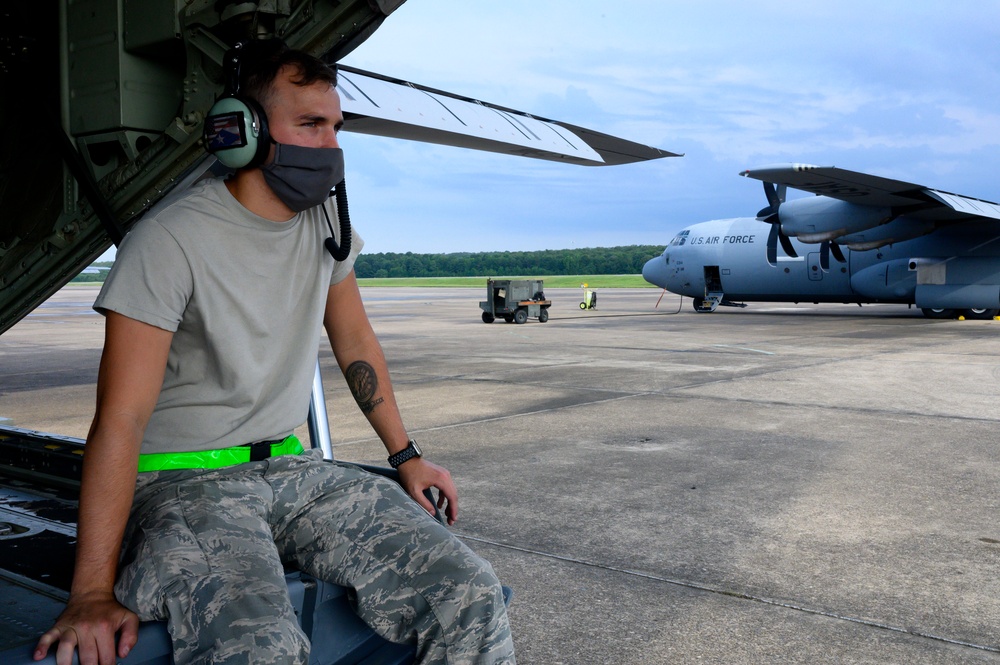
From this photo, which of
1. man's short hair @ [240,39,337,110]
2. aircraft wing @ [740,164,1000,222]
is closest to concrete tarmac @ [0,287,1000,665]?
man's short hair @ [240,39,337,110]

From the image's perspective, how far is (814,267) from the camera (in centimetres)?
2283

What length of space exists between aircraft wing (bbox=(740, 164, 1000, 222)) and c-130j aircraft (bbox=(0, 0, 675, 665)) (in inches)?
588

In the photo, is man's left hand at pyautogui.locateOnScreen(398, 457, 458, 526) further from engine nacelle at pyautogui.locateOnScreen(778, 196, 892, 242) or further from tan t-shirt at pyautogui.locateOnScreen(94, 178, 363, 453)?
engine nacelle at pyautogui.locateOnScreen(778, 196, 892, 242)

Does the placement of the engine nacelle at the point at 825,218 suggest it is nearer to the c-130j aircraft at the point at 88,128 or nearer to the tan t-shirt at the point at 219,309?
the c-130j aircraft at the point at 88,128

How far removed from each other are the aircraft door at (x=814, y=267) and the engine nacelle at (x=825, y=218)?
7.38 ft

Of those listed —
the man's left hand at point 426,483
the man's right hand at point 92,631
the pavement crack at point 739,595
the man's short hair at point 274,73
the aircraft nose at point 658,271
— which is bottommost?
the pavement crack at point 739,595

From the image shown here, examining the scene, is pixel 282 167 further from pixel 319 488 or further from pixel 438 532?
pixel 438 532

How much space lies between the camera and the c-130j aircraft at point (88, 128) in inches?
120

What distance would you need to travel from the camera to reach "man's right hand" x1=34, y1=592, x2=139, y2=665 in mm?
1580

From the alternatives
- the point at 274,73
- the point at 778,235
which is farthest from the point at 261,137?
the point at 778,235

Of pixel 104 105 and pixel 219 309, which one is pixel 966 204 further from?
pixel 219 309

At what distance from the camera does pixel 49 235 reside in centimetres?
362

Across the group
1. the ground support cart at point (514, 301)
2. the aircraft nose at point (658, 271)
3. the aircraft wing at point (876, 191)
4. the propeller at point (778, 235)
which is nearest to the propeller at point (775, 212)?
the propeller at point (778, 235)

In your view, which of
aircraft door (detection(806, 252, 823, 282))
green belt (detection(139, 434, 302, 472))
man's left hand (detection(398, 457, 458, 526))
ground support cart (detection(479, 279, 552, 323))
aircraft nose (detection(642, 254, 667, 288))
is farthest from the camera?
aircraft nose (detection(642, 254, 667, 288))
